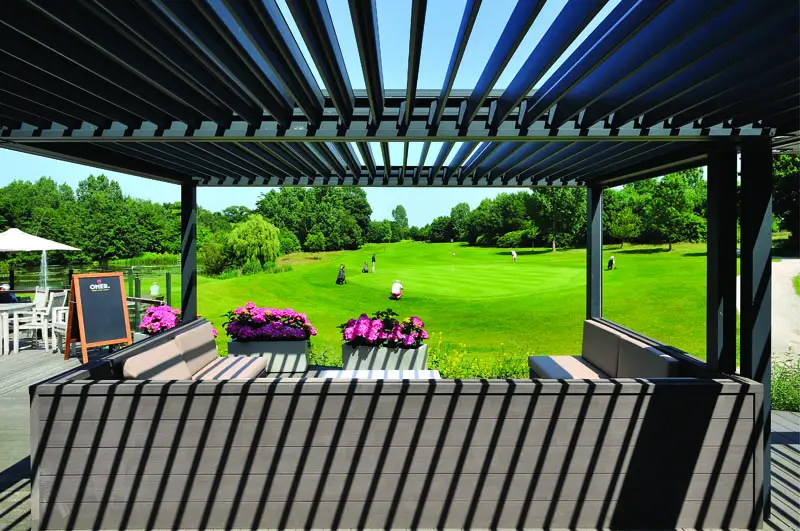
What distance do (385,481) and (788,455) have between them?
352 cm

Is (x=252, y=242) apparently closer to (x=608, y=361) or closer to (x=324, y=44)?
(x=608, y=361)

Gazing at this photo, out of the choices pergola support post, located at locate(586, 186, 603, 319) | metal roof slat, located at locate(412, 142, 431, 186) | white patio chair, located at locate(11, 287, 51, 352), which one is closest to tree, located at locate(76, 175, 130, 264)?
white patio chair, located at locate(11, 287, 51, 352)

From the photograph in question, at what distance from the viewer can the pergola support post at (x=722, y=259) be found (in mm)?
3723

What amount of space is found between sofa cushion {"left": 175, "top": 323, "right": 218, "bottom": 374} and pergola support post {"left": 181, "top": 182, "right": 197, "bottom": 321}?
1.50ft

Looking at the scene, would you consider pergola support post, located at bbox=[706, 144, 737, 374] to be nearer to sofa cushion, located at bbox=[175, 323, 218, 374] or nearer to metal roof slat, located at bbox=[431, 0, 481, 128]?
metal roof slat, located at bbox=[431, 0, 481, 128]

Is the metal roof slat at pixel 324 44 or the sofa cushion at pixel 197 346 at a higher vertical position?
the metal roof slat at pixel 324 44

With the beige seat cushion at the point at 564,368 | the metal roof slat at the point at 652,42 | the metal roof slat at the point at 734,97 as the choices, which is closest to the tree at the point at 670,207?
the beige seat cushion at the point at 564,368

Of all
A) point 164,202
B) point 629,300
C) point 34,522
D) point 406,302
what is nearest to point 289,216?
point 164,202

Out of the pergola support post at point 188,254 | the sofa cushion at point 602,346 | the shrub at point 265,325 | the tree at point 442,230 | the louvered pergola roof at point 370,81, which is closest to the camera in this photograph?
the louvered pergola roof at point 370,81

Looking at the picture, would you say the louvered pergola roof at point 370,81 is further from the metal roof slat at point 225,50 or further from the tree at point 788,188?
the tree at point 788,188

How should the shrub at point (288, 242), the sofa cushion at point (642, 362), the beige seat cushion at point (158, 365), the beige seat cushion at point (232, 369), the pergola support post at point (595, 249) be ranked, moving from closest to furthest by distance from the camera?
the beige seat cushion at point (158, 365), the sofa cushion at point (642, 362), the beige seat cushion at point (232, 369), the pergola support post at point (595, 249), the shrub at point (288, 242)

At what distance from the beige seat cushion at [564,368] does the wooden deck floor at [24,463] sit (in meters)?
1.59

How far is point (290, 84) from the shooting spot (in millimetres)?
2885

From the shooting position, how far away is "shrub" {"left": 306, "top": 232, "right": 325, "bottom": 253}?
135 feet
